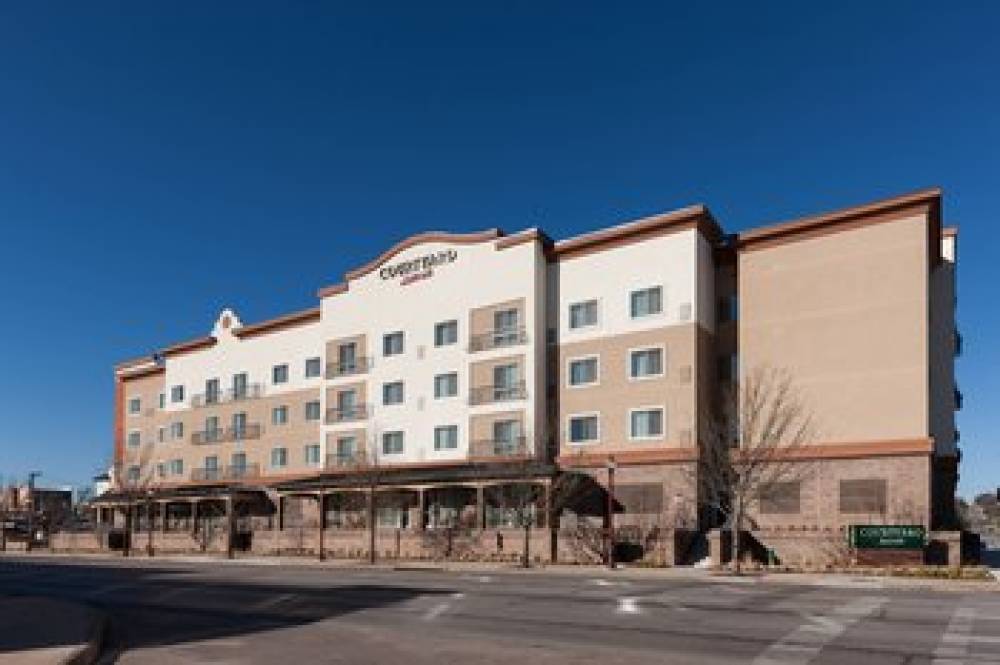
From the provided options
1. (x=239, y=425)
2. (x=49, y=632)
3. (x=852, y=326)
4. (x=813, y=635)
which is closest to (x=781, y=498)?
(x=852, y=326)

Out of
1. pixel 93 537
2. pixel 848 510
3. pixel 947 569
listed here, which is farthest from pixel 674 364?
pixel 93 537

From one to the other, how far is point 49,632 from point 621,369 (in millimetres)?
35321

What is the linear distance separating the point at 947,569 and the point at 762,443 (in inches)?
409

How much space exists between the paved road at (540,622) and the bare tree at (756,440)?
40.9 ft

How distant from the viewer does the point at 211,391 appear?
7400 centimetres

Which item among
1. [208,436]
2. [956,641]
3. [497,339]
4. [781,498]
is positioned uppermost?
[497,339]

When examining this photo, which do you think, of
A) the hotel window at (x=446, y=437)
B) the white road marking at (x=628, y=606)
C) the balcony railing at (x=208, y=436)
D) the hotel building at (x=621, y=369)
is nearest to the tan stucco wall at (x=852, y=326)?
the hotel building at (x=621, y=369)

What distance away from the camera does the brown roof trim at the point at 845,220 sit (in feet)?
138

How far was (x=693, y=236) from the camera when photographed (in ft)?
154

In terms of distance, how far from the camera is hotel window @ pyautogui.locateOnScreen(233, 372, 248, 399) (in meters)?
70.9

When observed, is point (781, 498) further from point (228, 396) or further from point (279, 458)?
point (228, 396)

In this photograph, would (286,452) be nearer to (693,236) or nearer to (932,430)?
(693,236)

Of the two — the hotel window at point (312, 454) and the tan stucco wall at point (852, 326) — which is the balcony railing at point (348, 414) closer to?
the hotel window at point (312, 454)

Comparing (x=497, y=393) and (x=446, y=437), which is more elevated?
(x=497, y=393)
